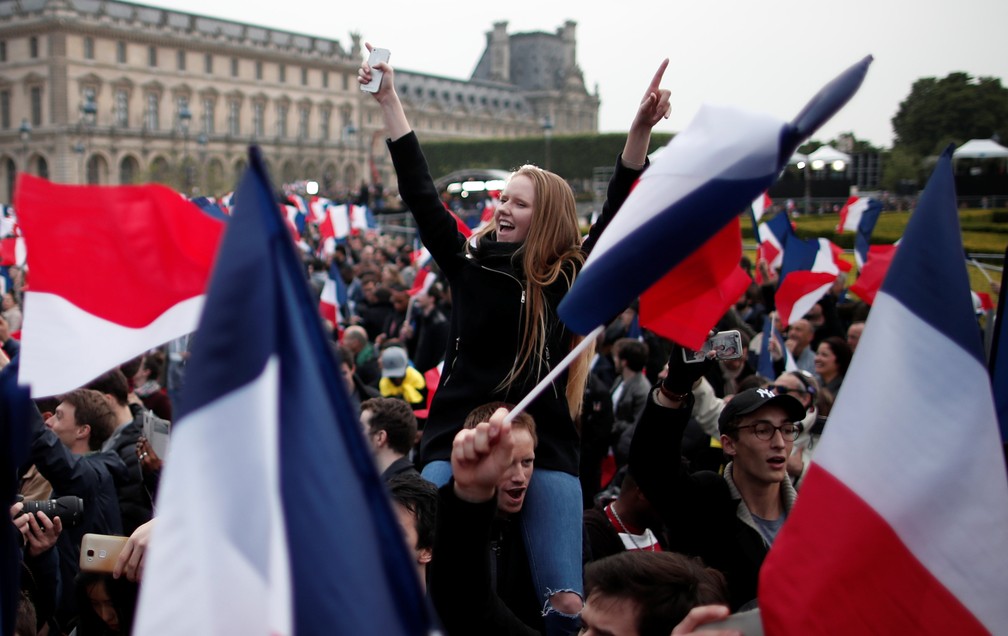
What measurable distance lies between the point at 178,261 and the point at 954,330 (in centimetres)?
144

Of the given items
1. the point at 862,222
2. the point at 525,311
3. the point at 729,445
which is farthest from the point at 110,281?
the point at 862,222

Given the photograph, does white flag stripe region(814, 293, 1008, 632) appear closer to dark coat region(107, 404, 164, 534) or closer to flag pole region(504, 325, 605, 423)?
flag pole region(504, 325, 605, 423)

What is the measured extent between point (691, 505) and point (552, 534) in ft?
1.27

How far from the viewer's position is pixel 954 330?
1.81 m

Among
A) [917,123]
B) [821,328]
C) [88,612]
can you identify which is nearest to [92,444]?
[88,612]

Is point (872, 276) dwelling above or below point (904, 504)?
below

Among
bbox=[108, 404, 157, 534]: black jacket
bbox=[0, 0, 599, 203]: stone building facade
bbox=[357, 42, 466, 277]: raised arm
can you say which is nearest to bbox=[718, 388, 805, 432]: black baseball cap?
bbox=[357, 42, 466, 277]: raised arm

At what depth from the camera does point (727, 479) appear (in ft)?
9.43

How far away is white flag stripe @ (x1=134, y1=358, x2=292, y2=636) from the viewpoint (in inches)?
51.7

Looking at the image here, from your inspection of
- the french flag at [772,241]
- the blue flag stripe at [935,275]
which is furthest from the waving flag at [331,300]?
the blue flag stripe at [935,275]

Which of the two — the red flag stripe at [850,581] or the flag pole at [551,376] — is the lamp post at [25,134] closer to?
the flag pole at [551,376]

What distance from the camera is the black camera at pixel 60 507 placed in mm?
2863

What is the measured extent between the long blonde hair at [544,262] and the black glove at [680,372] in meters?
0.25

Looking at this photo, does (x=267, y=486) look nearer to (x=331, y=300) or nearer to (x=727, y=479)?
(x=727, y=479)
